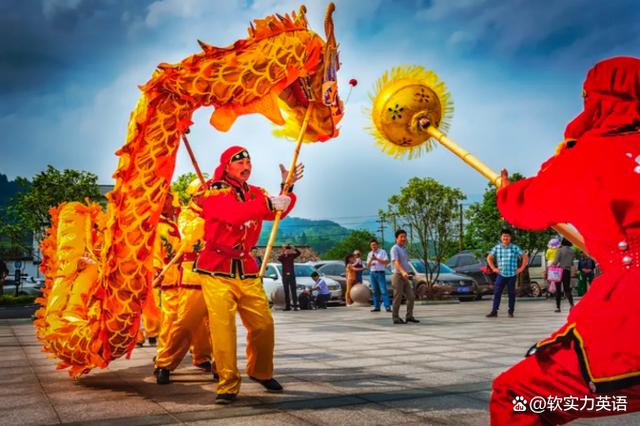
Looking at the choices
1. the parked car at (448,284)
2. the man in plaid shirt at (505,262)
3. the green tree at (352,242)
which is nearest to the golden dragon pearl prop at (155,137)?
the man in plaid shirt at (505,262)

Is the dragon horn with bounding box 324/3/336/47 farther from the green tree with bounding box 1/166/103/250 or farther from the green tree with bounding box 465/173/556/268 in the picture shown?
the green tree with bounding box 1/166/103/250

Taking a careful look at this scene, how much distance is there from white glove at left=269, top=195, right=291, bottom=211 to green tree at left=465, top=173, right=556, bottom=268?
22.2 meters

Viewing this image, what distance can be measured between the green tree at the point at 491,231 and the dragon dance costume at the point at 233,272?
2217 cm

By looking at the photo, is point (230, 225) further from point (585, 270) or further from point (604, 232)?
point (585, 270)

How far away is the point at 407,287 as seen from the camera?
11570 mm

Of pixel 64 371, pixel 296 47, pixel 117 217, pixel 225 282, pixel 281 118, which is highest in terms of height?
pixel 296 47

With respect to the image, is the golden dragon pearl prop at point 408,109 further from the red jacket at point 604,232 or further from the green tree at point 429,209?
the green tree at point 429,209

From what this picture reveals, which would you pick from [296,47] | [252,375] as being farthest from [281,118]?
[252,375]

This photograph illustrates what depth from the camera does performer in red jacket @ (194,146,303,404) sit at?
16.6ft

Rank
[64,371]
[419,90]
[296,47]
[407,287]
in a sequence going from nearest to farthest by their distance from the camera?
[419,90] < [296,47] < [64,371] < [407,287]

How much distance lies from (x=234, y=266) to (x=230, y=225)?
34 centimetres

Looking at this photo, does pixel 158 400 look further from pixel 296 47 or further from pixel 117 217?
pixel 296 47

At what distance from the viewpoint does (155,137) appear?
5.44 m

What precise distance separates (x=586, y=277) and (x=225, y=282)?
13683 millimetres
